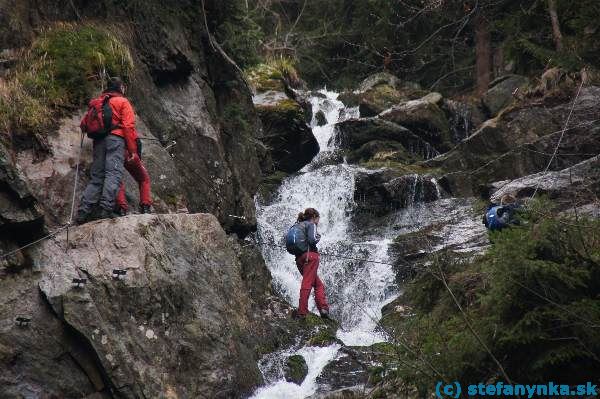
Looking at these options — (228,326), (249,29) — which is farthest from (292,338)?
(249,29)

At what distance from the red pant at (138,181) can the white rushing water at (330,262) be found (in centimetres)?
265

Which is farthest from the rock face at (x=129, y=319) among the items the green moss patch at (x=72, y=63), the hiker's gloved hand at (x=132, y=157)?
the green moss patch at (x=72, y=63)

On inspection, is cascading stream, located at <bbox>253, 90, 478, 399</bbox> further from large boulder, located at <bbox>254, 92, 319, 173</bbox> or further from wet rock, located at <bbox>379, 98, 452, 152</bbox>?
wet rock, located at <bbox>379, 98, 452, 152</bbox>

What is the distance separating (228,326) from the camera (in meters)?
7.84

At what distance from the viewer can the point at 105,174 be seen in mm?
7762

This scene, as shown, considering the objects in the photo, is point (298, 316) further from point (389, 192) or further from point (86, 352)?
point (389, 192)

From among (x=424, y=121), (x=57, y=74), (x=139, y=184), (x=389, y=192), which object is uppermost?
(x=424, y=121)

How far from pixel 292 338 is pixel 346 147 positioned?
35.2 feet

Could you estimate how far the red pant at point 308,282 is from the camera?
33.4 ft

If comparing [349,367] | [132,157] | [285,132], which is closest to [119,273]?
[132,157]

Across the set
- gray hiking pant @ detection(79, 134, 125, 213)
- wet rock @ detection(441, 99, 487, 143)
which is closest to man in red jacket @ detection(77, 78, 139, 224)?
gray hiking pant @ detection(79, 134, 125, 213)

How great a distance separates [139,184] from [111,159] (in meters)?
0.84

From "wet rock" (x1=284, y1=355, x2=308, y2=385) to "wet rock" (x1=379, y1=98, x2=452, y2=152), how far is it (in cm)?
1230

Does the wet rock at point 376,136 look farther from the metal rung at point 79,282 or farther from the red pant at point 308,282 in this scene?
the metal rung at point 79,282
